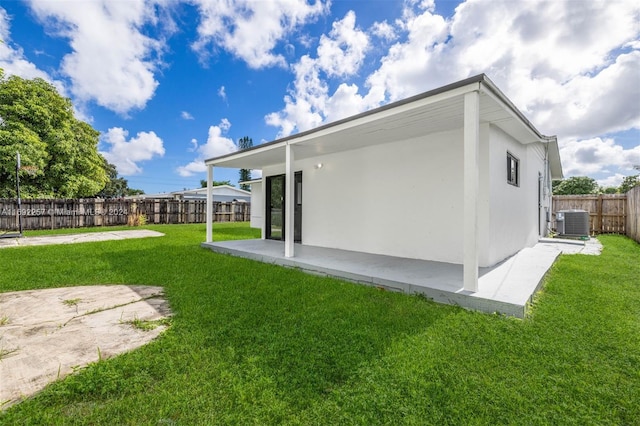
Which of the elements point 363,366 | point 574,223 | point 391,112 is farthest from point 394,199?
point 574,223

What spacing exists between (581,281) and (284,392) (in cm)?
493

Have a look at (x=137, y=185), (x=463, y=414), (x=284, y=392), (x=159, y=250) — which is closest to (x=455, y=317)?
(x=463, y=414)

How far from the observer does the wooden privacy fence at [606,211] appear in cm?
1111

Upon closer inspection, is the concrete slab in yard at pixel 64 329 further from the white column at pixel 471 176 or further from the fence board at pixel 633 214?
the fence board at pixel 633 214

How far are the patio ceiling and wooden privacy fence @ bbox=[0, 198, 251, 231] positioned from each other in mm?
11761

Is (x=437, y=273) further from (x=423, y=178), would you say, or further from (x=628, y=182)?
(x=628, y=182)

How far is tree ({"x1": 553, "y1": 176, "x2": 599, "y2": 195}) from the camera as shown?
2810 centimetres

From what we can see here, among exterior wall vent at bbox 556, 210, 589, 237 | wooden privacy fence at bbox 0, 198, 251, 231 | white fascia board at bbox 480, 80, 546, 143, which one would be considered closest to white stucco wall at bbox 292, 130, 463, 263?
white fascia board at bbox 480, 80, 546, 143

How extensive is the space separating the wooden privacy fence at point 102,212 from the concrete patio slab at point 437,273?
11897mm

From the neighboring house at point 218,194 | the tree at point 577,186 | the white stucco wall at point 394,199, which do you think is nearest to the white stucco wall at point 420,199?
the white stucco wall at point 394,199

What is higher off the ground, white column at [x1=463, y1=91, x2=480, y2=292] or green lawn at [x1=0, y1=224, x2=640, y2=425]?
white column at [x1=463, y1=91, x2=480, y2=292]

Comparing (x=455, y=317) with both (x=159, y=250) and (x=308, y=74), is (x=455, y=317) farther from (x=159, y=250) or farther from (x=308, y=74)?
(x=308, y=74)

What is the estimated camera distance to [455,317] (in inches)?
119

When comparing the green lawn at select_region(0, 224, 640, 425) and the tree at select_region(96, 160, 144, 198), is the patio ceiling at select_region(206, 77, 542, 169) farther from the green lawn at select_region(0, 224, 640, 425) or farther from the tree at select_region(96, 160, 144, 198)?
the tree at select_region(96, 160, 144, 198)
